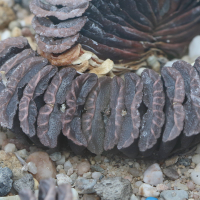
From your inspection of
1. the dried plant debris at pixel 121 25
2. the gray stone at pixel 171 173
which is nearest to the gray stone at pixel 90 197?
the gray stone at pixel 171 173

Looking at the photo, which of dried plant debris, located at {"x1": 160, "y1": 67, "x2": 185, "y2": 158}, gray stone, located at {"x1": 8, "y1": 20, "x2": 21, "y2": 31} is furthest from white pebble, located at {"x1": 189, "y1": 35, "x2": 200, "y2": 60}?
gray stone, located at {"x1": 8, "y1": 20, "x2": 21, "y2": 31}

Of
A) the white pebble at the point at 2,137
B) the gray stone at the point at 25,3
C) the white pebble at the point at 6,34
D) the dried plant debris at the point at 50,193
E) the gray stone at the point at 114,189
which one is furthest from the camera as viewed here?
the gray stone at the point at 25,3

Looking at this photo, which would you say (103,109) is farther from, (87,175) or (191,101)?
(191,101)

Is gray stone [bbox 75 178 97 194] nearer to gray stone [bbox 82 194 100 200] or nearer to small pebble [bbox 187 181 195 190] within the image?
gray stone [bbox 82 194 100 200]

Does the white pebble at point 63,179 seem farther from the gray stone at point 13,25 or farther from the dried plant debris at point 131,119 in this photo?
the gray stone at point 13,25

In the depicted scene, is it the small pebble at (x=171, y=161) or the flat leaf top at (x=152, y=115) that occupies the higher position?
the flat leaf top at (x=152, y=115)

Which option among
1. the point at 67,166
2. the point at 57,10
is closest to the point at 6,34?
the point at 57,10
